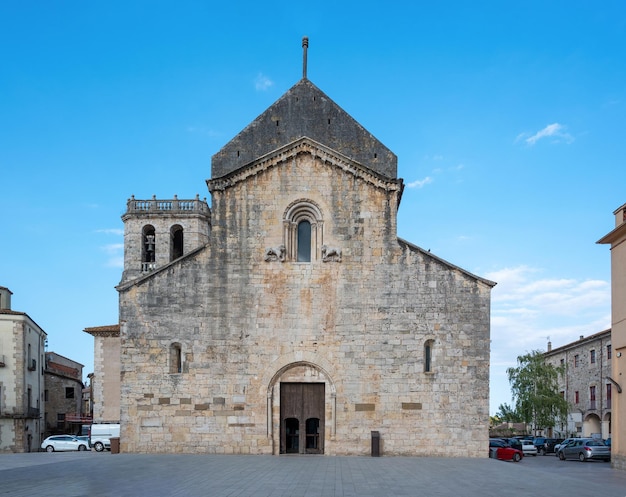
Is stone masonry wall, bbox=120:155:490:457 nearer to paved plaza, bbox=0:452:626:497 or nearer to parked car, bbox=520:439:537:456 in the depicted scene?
paved plaza, bbox=0:452:626:497

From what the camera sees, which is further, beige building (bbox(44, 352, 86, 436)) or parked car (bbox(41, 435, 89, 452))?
beige building (bbox(44, 352, 86, 436))

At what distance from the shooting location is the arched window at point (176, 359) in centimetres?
2584

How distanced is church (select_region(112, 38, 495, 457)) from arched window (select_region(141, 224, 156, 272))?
83.2 ft

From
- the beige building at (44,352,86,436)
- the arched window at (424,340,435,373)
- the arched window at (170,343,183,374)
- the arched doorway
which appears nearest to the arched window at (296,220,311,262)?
the arched doorway

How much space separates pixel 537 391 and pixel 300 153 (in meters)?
37.0

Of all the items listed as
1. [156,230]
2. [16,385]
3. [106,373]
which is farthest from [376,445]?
[156,230]

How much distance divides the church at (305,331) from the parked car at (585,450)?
12.6 meters

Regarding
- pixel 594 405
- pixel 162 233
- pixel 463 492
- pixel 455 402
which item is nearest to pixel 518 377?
pixel 594 405

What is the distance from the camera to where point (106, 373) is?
44875 millimetres

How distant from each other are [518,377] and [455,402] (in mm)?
33803

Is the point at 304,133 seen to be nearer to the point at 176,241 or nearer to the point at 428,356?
the point at 428,356

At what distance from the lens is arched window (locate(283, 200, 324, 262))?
26.6 meters

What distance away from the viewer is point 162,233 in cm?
5144

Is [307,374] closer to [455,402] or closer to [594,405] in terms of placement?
[455,402]
